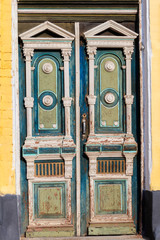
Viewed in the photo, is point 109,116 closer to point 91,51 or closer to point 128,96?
point 128,96

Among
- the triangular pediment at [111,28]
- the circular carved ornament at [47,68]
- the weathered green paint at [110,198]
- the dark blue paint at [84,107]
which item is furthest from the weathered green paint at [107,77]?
the weathered green paint at [110,198]

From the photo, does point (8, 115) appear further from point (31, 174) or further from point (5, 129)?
point (31, 174)

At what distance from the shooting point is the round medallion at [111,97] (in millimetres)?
4488

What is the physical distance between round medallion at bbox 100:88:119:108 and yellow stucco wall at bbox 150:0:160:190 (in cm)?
52

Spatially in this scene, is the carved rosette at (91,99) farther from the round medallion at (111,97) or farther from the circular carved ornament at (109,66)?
the circular carved ornament at (109,66)

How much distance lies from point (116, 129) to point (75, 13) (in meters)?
1.66

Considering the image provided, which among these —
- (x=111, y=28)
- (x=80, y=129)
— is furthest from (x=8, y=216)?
(x=111, y=28)

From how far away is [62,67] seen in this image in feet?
14.6

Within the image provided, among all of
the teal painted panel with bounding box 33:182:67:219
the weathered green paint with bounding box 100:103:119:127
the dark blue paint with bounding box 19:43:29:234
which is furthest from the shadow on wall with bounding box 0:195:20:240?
the weathered green paint with bounding box 100:103:119:127

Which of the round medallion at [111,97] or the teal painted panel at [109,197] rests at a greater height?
the round medallion at [111,97]

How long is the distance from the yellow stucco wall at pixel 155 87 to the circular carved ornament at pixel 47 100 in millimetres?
1371

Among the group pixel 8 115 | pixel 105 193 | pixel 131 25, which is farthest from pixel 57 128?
pixel 131 25

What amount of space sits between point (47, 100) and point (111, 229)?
6.39ft

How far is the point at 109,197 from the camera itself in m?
4.50
